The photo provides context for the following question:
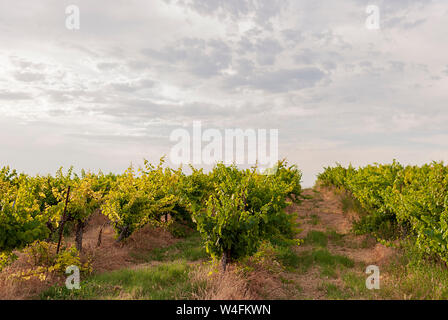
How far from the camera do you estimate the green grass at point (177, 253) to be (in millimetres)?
11305

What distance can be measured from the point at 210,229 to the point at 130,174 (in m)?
6.71

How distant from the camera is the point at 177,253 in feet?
39.3

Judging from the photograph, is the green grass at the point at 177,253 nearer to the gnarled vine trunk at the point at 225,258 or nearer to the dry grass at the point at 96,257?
the dry grass at the point at 96,257

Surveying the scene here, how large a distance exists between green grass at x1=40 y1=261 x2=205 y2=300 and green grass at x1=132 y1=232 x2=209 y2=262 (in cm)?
230

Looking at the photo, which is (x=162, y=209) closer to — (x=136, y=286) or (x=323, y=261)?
(x=136, y=286)

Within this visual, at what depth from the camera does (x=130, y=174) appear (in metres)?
13.0

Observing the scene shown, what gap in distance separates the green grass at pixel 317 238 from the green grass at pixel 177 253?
4.97m

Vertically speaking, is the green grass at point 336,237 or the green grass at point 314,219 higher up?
the green grass at point 314,219

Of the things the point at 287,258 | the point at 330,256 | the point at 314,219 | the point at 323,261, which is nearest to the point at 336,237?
the point at 330,256

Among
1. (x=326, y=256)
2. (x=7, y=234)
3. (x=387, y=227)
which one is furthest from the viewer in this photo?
(x=387, y=227)

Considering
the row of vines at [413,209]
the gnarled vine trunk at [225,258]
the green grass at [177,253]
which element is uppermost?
the row of vines at [413,209]

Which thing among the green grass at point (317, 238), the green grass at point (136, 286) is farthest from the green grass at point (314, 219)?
the green grass at point (136, 286)
